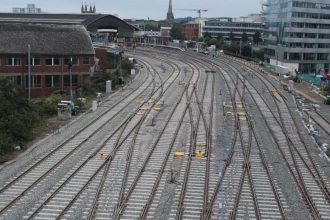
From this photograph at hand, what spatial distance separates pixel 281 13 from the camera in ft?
366

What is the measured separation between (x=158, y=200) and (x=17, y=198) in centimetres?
639

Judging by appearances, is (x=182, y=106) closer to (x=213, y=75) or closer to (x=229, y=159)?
(x=229, y=159)

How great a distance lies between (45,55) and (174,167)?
32485mm

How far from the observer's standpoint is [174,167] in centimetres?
2931

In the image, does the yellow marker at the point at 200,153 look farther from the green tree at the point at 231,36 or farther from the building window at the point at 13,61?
the green tree at the point at 231,36

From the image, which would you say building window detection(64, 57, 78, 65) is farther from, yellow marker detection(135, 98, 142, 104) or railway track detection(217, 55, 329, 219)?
railway track detection(217, 55, 329, 219)

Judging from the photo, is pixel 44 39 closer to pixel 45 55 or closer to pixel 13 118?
pixel 45 55

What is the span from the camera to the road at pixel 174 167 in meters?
23.1

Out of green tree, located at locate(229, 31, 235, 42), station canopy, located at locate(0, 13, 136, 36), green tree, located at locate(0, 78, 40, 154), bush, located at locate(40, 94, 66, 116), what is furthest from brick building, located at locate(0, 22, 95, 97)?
green tree, located at locate(229, 31, 235, 42)

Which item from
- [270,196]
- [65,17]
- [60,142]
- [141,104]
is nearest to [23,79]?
[141,104]

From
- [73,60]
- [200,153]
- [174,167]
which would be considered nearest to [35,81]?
[73,60]

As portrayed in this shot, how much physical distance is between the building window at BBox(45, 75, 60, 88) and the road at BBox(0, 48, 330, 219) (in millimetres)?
8842

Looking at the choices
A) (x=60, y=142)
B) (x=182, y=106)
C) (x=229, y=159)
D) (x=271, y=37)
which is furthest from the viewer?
(x=271, y=37)

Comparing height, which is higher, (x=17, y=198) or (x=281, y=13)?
(x=281, y=13)
